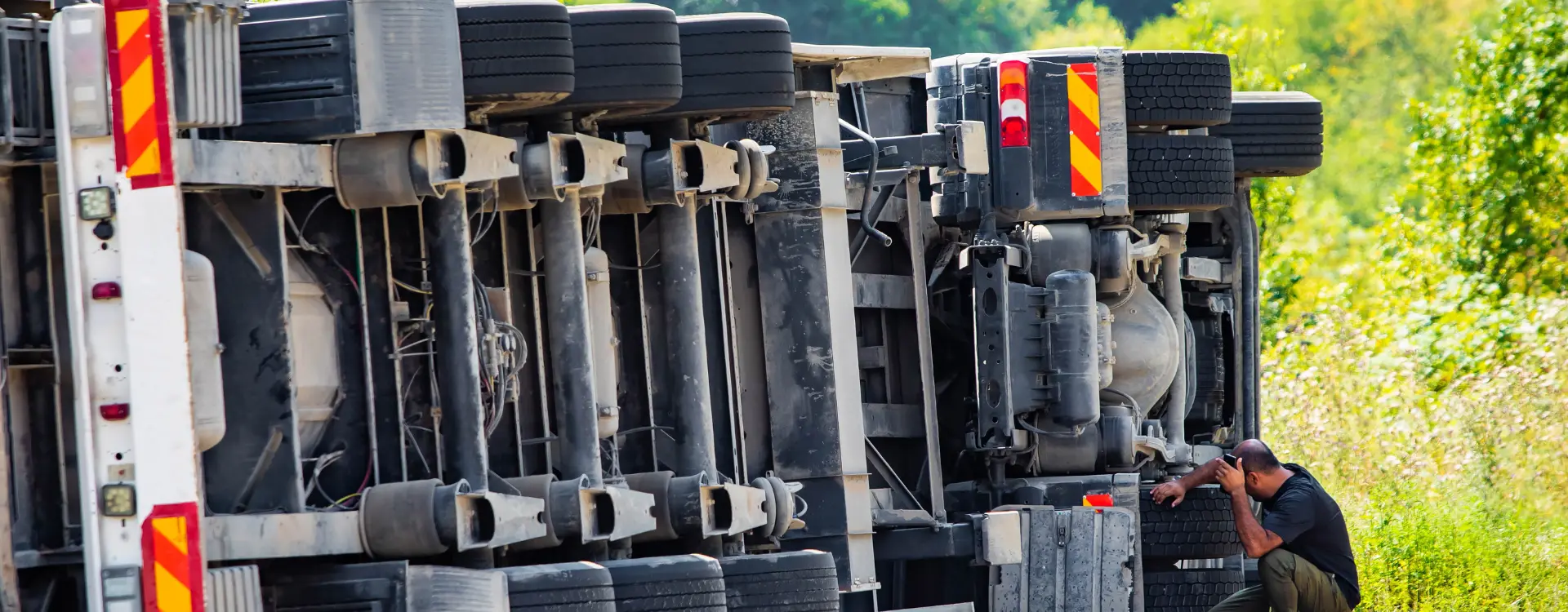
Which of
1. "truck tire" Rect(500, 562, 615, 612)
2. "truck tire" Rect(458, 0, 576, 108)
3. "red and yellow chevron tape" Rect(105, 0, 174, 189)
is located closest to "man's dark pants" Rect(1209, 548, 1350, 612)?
"truck tire" Rect(500, 562, 615, 612)

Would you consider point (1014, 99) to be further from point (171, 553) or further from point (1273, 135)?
point (171, 553)

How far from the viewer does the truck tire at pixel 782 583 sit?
647cm

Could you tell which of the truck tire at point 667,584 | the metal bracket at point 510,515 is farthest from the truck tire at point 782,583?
the metal bracket at point 510,515

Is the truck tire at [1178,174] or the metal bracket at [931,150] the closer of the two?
the metal bracket at [931,150]

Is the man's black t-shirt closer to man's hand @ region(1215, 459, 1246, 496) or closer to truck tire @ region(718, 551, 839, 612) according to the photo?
man's hand @ region(1215, 459, 1246, 496)

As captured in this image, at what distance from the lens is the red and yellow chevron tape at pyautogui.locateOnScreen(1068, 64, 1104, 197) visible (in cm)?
880

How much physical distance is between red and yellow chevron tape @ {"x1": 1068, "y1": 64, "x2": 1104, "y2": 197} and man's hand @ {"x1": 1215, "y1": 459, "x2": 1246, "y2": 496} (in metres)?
1.29

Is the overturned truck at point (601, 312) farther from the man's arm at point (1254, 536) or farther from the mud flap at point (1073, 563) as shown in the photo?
the man's arm at point (1254, 536)

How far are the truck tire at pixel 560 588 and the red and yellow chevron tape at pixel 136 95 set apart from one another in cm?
136

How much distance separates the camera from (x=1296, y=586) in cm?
791

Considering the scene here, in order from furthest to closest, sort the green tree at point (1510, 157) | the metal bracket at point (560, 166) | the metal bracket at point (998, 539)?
the green tree at point (1510, 157)
the metal bracket at point (998, 539)
the metal bracket at point (560, 166)

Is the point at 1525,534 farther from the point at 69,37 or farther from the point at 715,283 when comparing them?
the point at 69,37

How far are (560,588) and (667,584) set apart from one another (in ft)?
1.52

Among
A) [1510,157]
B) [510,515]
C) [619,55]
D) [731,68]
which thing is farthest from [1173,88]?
[1510,157]
